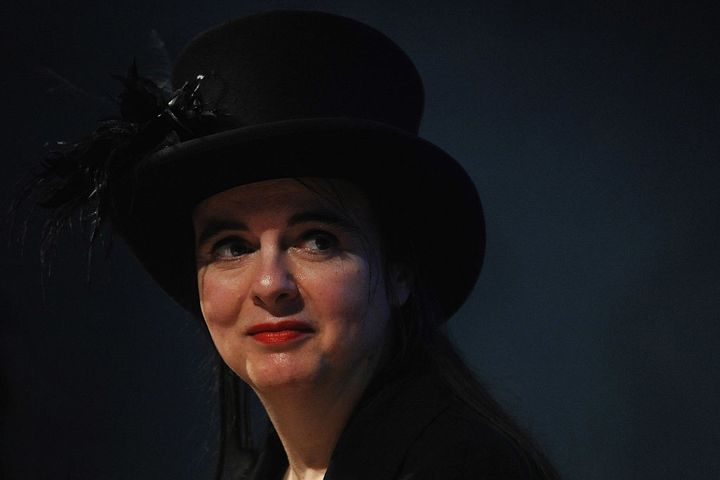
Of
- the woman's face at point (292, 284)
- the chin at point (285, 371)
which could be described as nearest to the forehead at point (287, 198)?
the woman's face at point (292, 284)

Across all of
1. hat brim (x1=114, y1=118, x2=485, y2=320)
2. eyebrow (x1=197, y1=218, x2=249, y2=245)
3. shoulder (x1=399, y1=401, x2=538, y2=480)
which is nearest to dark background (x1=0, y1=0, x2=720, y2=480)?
hat brim (x1=114, y1=118, x2=485, y2=320)

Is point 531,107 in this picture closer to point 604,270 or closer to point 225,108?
point 604,270

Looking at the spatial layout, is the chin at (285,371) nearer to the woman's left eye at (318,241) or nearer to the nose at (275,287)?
the nose at (275,287)

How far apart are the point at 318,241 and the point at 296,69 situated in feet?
0.91

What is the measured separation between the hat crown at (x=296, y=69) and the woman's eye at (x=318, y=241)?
0.61ft

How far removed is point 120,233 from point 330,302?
0.47m

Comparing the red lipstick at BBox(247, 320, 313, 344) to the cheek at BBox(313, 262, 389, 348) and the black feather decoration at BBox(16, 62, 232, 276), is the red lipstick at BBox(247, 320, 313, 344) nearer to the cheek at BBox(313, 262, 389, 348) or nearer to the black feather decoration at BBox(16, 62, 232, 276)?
the cheek at BBox(313, 262, 389, 348)

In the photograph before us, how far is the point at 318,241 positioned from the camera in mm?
1377

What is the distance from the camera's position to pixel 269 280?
Answer: 1.31 m

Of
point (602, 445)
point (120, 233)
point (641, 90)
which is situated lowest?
point (602, 445)

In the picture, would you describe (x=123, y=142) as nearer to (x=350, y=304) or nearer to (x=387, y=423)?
(x=350, y=304)

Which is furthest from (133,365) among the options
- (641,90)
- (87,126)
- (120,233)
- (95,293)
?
(641,90)

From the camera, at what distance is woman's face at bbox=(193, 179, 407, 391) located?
52.5 inches

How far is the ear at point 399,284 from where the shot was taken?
148cm
